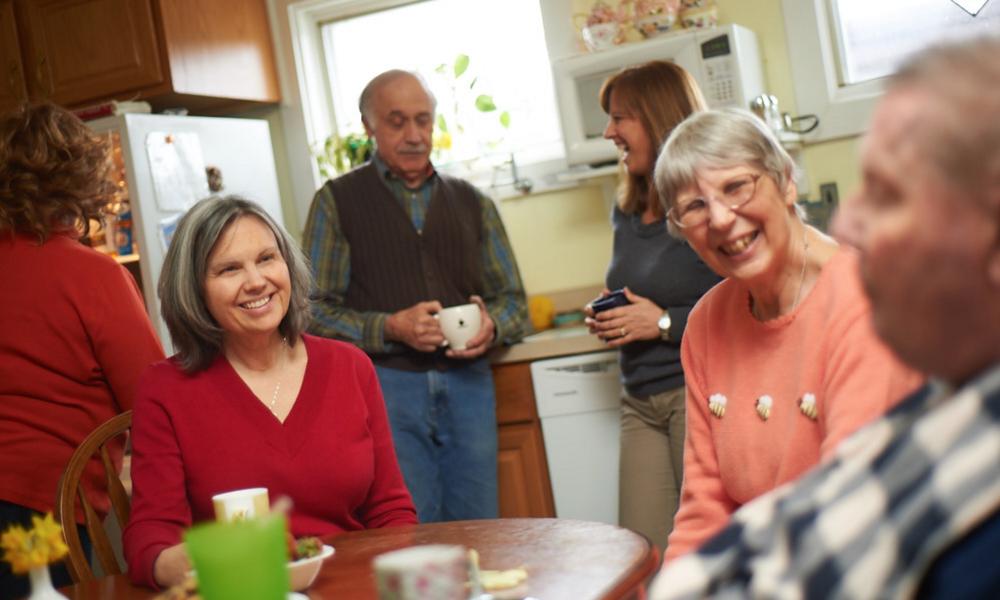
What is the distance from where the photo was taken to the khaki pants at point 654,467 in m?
2.63

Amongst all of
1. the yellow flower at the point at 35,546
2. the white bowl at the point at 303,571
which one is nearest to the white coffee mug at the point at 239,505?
the white bowl at the point at 303,571

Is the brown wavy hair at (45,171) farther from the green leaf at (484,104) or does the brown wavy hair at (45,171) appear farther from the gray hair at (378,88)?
the green leaf at (484,104)

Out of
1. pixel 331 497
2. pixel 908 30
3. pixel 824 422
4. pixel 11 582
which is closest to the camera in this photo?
pixel 824 422

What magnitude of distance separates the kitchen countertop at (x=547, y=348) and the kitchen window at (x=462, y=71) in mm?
766

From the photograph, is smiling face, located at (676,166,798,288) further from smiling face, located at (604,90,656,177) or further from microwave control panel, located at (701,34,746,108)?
microwave control panel, located at (701,34,746,108)

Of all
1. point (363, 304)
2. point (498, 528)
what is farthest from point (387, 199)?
point (498, 528)

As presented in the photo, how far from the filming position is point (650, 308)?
105 inches

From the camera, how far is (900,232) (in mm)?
713

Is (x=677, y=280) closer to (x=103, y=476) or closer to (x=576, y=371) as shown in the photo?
(x=576, y=371)

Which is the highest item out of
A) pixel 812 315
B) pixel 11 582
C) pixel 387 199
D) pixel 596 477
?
pixel 387 199

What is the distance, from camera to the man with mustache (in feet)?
9.93

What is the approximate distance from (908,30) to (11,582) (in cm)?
273

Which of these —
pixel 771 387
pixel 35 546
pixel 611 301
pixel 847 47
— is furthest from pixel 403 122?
pixel 35 546

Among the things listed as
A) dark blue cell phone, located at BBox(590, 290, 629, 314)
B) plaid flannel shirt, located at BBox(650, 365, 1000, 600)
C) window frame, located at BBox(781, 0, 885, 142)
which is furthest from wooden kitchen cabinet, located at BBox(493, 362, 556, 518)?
plaid flannel shirt, located at BBox(650, 365, 1000, 600)
